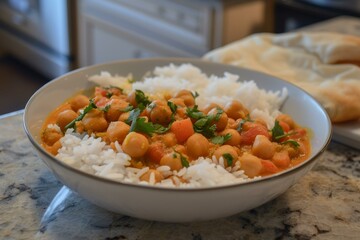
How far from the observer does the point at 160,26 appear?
2555 millimetres

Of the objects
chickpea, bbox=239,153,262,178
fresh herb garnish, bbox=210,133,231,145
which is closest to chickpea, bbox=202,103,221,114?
fresh herb garnish, bbox=210,133,231,145

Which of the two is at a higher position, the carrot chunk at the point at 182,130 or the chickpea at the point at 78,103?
the carrot chunk at the point at 182,130

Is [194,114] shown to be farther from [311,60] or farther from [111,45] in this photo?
[111,45]

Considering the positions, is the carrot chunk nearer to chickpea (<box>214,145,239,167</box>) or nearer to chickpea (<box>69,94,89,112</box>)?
chickpea (<box>214,145,239,167</box>)

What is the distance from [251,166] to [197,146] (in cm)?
10

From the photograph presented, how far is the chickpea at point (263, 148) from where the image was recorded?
93 cm

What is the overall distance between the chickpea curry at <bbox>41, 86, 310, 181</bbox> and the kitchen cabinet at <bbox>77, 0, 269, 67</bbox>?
4.16ft

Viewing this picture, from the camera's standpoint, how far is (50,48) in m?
3.17

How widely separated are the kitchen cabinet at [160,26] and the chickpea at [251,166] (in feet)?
4.83

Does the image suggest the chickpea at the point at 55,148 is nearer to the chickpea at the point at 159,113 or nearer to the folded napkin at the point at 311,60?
the chickpea at the point at 159,113

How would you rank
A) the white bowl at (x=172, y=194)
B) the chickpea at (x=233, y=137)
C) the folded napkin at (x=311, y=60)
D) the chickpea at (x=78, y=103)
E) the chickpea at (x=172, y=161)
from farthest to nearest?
the folded napkin at (x=311, y=60)
the chickpea at (x=78, y=103)
the chickpea at (x=233, y=137)
the chickpea at (x=172, y=161)
the white bowl at (x=172, y=194)

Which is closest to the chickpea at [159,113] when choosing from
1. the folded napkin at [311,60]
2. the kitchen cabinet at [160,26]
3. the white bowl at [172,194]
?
the white bowl at [172,194]

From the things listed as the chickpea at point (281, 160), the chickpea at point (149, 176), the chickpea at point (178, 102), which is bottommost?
the chickpea at point (281, 160)

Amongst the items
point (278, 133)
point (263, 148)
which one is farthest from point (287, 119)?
point (263, 148)
